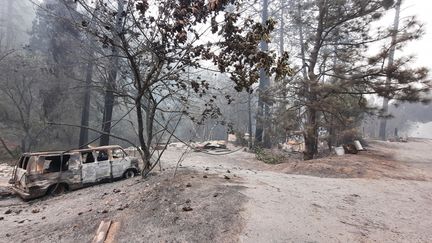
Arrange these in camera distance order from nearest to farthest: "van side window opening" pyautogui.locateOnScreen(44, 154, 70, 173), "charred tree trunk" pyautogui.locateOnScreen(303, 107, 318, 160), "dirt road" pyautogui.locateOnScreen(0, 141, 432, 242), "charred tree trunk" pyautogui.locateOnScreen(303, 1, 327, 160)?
"dirt road" pyautogui.locateOnScreen(0, 141, 432, 242), "van side window opening" pyautogui.locateOnScreen(44, 154, 70, 173), "charred tree trunk" pyautogui.locateOnScreen(303, 1, 327, 160), "charred tree trunk" pyautogui.locateOnScreen(303, 107, 318, 160)

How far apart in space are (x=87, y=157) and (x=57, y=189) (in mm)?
1354

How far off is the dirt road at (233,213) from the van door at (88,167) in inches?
70.6

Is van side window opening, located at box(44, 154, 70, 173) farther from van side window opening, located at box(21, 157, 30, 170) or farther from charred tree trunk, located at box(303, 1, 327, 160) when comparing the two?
charred tree trunk, located at box(303, 1, 327, 160)

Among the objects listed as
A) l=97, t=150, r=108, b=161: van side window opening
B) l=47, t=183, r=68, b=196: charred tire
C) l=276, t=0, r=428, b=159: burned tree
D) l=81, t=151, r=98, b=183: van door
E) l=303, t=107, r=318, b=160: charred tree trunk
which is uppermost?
l=276, t=0, r=428, b=159: burned tree

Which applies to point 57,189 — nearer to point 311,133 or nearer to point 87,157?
point 87,157

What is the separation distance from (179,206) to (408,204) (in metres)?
4.88

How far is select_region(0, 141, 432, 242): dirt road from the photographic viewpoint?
4.50 meters

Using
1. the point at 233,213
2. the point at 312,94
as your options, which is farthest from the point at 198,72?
the point at 312,94

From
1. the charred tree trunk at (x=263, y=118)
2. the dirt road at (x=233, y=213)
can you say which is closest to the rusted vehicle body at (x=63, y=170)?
the dirt road at (x=233, y=213)

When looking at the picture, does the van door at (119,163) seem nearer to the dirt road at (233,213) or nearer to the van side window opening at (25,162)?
the van side window opening at (25,162)

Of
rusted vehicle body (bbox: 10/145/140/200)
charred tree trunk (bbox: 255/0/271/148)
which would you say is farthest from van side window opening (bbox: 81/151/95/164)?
charred tree trunk (bbox: 255/0/271/148)

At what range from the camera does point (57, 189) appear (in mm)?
9891

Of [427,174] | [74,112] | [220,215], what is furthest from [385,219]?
[74,112]

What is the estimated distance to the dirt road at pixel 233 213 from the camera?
4.50 meters
